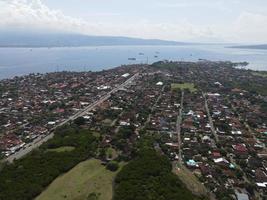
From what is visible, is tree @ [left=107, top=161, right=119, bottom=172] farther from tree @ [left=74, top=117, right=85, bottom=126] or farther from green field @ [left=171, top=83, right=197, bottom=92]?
green field @ [left=171, top=83, right=197, bottom=92]

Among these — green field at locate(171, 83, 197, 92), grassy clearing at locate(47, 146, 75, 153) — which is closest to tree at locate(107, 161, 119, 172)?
grassy clearing at locate(47, 146, 75, 153)

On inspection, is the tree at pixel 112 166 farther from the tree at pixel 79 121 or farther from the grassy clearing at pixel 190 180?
the tree at pixel 79 121

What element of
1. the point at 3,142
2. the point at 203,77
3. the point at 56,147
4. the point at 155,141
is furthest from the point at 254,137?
the point at 203,77

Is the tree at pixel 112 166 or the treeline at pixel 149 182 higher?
the treeline at pixel 149 182

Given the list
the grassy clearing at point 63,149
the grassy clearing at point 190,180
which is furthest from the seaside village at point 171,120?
the grassy clearing at point 63,149

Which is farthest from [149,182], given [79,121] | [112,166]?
[79,121]

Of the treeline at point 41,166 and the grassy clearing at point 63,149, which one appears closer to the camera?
the treeline at point 41,166
